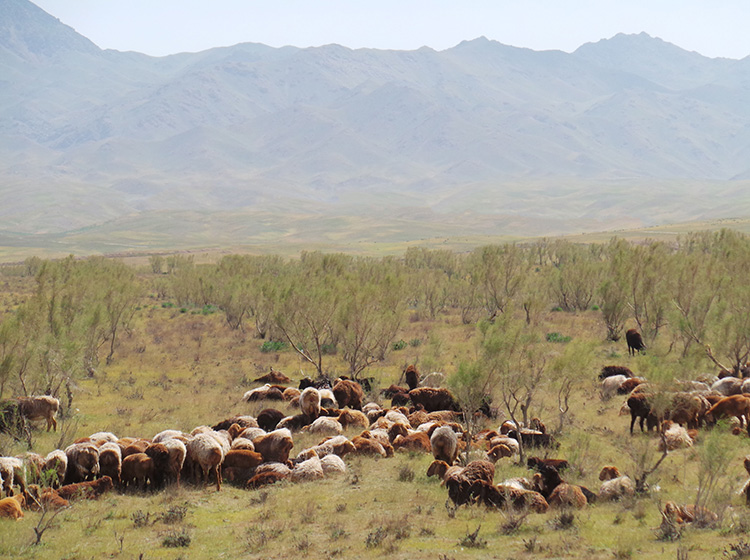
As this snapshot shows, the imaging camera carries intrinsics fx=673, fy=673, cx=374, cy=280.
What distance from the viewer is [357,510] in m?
14.2

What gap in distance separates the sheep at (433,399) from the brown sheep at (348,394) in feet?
6.75

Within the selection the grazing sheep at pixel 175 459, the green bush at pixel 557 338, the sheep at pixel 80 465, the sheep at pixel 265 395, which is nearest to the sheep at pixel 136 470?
the grazing sheep at pixel 175 459

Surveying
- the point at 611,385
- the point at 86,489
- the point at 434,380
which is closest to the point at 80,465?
the point at 86,489

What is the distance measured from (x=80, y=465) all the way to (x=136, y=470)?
1.30m

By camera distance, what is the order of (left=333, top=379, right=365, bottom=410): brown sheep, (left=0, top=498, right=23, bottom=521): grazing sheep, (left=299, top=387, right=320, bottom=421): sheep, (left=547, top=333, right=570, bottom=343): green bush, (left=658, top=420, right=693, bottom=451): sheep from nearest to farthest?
(left=0, top=498, right=23, bottom=521): grazing sheep
(left=658, top=420, right=693, bottom=451): sheep
(left=299, top=387, right=320, bottom=421): sheep
(left=333, top=379, right=365, bottom=410): brown sheep
(left=547, top=333, right=570, bottom=343): green bush

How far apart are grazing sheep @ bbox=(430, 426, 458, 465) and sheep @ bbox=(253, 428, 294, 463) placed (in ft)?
12.1

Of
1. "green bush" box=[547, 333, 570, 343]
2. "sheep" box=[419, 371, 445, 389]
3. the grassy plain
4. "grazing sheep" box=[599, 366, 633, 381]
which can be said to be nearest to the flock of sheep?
the grassy plain

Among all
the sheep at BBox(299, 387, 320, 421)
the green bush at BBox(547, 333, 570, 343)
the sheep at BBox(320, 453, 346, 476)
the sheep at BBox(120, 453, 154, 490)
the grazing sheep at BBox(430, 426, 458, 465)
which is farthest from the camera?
the green bush at BBox(547, 333, 570, 343)

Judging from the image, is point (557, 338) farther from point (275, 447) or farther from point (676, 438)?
point (275, 447)

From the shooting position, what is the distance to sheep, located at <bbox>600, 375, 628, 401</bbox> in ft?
81.4

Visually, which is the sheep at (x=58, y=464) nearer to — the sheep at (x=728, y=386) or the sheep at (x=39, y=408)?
the sheep at (x=39, y=408)

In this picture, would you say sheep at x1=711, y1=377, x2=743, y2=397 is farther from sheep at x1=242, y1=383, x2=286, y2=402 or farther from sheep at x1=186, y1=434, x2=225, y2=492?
sheep at x1=186, y1=434, x2=225, y2=492

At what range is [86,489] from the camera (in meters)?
14.6

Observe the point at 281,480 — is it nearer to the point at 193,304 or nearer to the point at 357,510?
the point at 357,510
